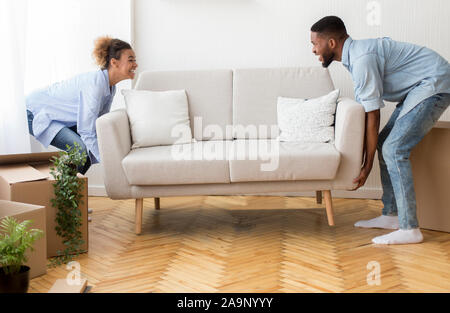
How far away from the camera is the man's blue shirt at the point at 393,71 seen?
2.57 metres

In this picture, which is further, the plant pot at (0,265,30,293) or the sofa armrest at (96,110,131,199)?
the sofa armrest at (96,110,131,199)

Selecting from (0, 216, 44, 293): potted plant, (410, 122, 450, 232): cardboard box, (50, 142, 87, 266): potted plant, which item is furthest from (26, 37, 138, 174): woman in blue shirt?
(410, 122, 450, 232): cardboard box

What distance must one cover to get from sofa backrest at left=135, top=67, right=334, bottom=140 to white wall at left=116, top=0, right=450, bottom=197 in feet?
1.64

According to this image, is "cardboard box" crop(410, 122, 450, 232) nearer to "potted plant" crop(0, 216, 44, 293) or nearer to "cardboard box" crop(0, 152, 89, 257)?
"cardboard box" crop(0, 152, 89, 257)

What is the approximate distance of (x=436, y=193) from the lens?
2.81 m

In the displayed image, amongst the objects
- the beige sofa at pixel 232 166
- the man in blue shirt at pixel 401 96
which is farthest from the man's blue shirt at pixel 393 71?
the beige sofa at pixel 232 166

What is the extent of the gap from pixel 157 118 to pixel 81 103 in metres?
0.46

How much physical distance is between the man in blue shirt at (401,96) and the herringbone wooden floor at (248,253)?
0.24 metres

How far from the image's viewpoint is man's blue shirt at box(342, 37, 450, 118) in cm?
257

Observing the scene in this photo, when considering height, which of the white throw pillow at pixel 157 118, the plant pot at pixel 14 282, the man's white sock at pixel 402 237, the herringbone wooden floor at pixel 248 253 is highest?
the white throw pillow at pixel 157 118

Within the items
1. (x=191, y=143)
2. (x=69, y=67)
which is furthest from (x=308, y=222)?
Answer: (x=69, y=67)

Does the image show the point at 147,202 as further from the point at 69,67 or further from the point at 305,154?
the point at 305,154

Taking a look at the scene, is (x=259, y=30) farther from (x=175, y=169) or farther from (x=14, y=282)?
(x=14, y=282)

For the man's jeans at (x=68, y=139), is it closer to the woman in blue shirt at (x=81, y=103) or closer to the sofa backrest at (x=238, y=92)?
the woman in blue shirt at (x=81, y=103)
